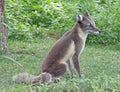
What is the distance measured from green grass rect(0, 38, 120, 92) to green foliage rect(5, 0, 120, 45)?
0.39m

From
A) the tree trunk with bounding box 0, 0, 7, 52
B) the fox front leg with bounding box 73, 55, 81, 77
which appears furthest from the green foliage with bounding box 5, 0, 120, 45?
the fox front leg with bounding box 73, 55, 81, 77

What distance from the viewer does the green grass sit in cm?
703

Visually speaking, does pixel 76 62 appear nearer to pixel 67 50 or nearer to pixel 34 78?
pixel 67 50

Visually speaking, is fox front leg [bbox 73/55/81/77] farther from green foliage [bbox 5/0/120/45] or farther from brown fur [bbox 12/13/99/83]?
green foliage [bbox 5/0/120/45]

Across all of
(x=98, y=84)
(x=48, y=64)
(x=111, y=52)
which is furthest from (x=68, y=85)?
(x=111, y=52)

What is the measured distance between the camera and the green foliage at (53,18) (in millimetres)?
11711

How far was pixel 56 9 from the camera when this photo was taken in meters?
13.2

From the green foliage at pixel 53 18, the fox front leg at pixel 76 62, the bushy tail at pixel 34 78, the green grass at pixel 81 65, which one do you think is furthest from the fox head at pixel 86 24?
the green foliage at pixel 53 18

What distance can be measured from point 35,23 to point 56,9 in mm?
782

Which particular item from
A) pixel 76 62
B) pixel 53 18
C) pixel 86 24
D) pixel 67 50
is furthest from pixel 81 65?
pixel 53 18

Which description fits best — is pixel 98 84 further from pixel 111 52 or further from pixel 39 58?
pixel 111 52

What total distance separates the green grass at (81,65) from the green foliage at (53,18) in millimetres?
387

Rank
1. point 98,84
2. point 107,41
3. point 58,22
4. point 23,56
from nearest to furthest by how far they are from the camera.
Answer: point 98,84
point 23,56
point 107,41
point 58,22

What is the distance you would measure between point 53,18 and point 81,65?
12.8 ft
